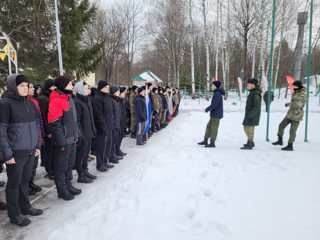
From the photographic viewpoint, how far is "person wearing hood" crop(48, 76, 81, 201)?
454cm

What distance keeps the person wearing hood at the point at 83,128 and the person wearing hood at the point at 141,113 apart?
3.09 m

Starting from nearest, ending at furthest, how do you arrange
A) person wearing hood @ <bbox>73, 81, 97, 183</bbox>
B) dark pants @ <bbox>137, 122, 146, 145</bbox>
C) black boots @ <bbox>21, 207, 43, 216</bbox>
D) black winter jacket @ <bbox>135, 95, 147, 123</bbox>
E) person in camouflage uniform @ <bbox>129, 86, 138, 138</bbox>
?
black boots @ <bbox>21, 207, 43, 216</bbox> → person wearing hood @ <bbox>73, 81, 97, 183</bbox> → black winter jacket @ <bbox>135, 95, 147, 123</bbox> → dark pants @ <bbox>137, 122, 146, 145</bbox> → person in camouflage uniform @ <bbox>129, 86, 138, 138</bbox>

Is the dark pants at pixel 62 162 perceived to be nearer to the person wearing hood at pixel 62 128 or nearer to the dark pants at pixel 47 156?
the person wearing hood at pixel 62 128

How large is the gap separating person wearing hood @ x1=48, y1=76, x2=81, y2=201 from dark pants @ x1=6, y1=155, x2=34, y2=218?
0.61 m

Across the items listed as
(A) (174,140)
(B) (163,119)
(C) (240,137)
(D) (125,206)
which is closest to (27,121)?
(D) (125,206)

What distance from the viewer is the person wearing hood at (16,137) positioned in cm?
372

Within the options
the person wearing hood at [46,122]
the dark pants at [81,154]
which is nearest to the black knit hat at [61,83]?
the person wearing hood at [46,122]

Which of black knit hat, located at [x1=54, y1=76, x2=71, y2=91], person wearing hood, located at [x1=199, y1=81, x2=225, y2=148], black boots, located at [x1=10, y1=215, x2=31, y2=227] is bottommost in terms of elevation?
black boots, located at [x1=10, y1=215, x2=31, y2=227]

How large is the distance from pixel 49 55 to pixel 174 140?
12.0 meters

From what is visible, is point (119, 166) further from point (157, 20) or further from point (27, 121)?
point (157, 20)

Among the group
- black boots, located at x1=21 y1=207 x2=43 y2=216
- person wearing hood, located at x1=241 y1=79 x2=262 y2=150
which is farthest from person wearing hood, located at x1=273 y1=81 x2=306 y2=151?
black boots, located at x1=21 y1=207 x2=43 y2=216

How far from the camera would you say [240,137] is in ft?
32.4

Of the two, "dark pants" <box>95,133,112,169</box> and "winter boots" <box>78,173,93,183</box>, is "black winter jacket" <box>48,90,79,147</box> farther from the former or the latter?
"dark pants" <box>95,133,112,169</box>

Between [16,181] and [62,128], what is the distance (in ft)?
3.33
